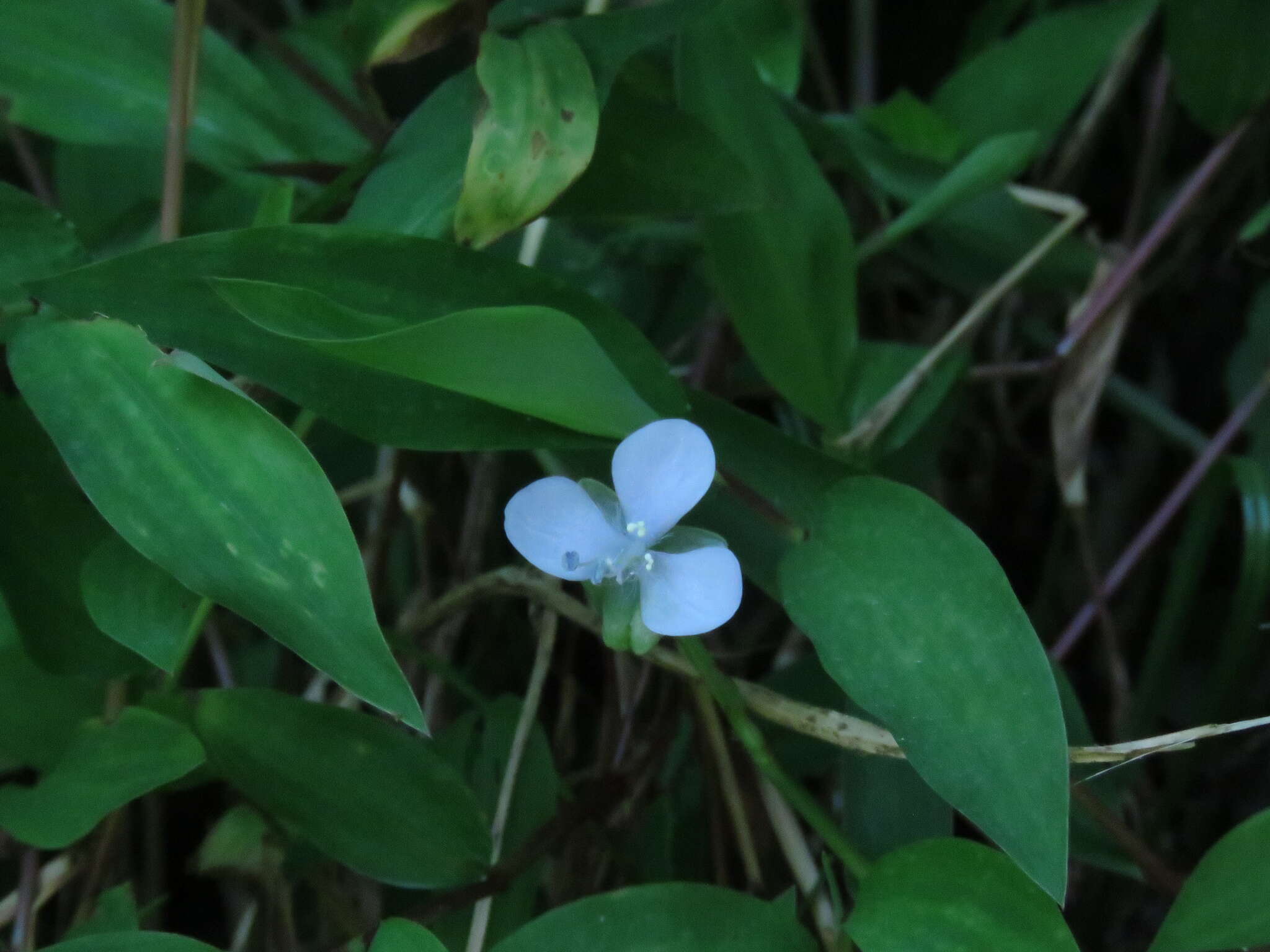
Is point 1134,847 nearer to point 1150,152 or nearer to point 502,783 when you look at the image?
point 502,783

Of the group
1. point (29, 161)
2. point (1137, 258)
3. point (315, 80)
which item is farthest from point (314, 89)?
point (1137, 258)

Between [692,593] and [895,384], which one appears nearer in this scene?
[692,593]

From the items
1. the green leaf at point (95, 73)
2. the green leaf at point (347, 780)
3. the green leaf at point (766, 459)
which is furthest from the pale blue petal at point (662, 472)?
the green leaf at point (95, 73)

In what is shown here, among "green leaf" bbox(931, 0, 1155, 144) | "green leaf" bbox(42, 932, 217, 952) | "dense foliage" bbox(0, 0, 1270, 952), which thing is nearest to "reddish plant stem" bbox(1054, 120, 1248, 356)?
"dense foliage" bbox(0, 0, 1270, 952)

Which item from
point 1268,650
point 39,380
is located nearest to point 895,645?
point 39,380

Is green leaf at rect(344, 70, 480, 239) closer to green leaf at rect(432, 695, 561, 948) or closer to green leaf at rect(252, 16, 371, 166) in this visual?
green leaf at rect(252, 16, 371, 166)

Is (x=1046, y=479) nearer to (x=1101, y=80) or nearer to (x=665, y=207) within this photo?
(x=1101, y=80)
